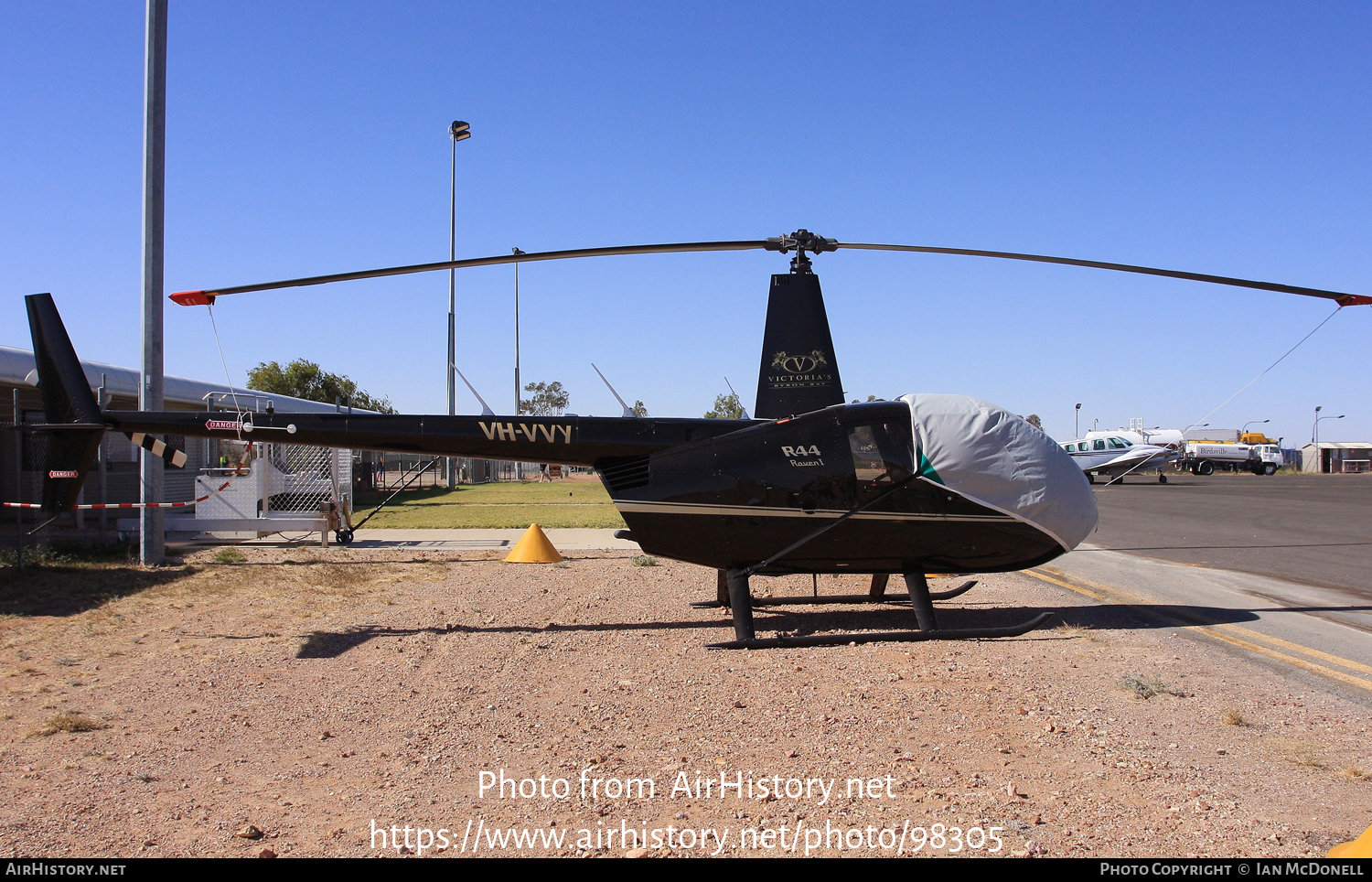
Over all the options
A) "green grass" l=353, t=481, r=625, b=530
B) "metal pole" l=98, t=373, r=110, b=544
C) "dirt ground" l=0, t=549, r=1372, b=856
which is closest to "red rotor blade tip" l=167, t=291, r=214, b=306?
"dirt ground" l=0, t=549, r=1372, b=856

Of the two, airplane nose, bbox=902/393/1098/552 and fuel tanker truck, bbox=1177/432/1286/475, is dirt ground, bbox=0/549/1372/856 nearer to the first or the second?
airplane nose, bbox=902/393/1098/552

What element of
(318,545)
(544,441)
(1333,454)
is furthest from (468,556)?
(1333,454)

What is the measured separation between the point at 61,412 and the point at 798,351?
7.33 meters

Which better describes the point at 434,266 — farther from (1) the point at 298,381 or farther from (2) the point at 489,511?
(1) the point at 298,381

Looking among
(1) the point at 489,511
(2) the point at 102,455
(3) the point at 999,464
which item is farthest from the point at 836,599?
(1) the point at 489,511

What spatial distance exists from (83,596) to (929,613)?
370 inches

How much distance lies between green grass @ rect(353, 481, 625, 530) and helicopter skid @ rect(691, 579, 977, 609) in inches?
376

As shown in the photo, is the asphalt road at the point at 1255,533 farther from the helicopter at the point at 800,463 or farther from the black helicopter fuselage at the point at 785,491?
the black helicopter fuselage at the point at 785,491

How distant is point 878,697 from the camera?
5.62 m

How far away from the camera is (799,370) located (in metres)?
8.06

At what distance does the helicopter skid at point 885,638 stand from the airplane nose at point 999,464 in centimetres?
99

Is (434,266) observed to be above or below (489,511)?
above

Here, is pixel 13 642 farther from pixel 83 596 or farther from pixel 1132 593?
pixel 1132 593

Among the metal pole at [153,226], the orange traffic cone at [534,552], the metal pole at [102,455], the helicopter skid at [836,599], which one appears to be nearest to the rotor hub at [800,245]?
the helicopter skid at [836,599]
